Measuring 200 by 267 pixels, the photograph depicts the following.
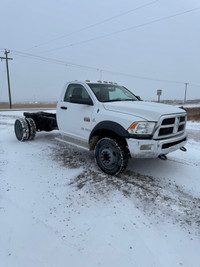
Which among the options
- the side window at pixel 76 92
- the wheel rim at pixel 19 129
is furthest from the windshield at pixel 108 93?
the wheel rim at pixel 19 129

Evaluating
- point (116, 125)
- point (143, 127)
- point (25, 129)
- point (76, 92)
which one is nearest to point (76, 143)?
point (76, 92)

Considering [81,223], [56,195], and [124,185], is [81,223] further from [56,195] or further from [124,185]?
[124,185]

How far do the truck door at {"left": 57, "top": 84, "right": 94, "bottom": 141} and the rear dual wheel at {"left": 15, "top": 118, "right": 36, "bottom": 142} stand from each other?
1691mm

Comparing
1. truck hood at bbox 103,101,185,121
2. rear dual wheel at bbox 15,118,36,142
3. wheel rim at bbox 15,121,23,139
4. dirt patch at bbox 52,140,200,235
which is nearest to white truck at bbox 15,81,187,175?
truck hood at bbox 103,101,185,121

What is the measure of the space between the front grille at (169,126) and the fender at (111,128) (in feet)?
1.90

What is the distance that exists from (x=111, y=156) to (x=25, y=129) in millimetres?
3732

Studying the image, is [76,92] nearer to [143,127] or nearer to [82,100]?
[82,100]

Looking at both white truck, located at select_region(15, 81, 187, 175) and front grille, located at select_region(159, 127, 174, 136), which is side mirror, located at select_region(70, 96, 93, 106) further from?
front grille, located at select_region(159, 127, 174, 136)

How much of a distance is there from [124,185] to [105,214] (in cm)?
92

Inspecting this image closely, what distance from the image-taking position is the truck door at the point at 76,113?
428 centimetres

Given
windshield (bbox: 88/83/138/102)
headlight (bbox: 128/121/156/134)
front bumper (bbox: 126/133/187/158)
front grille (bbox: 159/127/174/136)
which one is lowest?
front bumper (bbox: 126/133/187/158)

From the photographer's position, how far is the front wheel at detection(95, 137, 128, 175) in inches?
144

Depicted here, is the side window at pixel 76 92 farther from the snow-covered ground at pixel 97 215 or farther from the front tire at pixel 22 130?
the front tire at pixel 22 130

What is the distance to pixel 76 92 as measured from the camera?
15.8 ft
